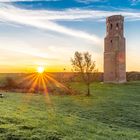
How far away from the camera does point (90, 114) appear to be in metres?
30.3

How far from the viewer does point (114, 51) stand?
9606 cm

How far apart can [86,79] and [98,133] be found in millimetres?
45377

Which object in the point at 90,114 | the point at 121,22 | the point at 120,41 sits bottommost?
the point at 90,114

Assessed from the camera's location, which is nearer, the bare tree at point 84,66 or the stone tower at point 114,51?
the bare tree at point 84,66

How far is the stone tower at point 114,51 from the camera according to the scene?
315 ft

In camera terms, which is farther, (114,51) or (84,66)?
(114,51)

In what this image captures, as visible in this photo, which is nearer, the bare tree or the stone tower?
the bare tree

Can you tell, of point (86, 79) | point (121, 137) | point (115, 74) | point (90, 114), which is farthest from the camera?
point (115, 74)

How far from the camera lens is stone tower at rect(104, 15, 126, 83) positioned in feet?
315

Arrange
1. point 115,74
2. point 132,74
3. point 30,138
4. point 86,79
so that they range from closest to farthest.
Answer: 1. point 30,138
2. point 86,79
3. point 115,74
4. point 132,74

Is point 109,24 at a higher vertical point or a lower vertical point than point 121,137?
higher

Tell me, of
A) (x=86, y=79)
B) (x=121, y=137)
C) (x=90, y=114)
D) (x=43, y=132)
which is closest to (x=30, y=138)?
(x=43, y=132)

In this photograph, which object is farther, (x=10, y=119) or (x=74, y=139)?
(x=10, y=119)

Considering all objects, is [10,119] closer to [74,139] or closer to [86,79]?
[74,139]
